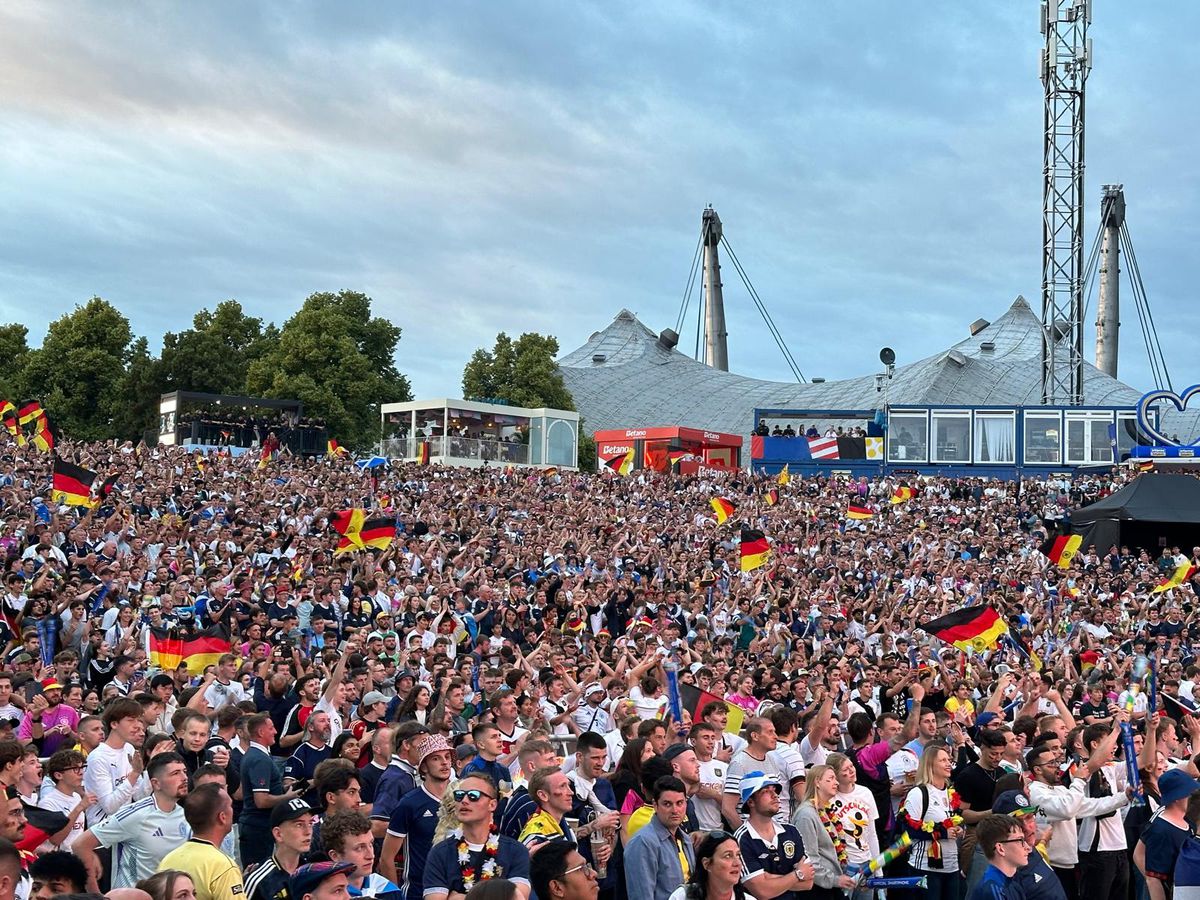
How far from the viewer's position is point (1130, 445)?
53.2m

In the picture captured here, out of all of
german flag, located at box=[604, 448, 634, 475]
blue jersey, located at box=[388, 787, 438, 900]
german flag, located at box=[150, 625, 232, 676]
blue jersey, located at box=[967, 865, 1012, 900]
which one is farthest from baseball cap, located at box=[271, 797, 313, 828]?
german flag, located at box=[604, 448, 634, 475]

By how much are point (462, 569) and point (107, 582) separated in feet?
26.3

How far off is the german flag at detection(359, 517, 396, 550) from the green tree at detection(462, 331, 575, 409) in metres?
49.9

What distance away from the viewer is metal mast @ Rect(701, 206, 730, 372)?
97.3 meters

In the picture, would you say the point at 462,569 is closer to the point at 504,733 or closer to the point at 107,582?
the point at 107,582

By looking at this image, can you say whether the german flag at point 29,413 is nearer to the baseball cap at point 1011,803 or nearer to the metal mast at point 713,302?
the baseball cap at point 1011,803

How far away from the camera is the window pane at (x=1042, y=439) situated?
177 ft

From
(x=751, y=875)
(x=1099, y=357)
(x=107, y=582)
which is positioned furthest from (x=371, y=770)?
(x=1099, y=357)

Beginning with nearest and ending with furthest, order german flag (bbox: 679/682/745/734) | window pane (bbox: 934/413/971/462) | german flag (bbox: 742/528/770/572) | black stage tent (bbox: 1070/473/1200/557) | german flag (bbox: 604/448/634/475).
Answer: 1. german flag (bbox: 679/682/745/734)
2. german flag (bbox: 742/528/770/572)
3. black stage tent (bbox: 1070/473/1200/557)
4. german flag (bbox: 604/448/634/475)
5. window pane (bbox: 934/413/971/462)

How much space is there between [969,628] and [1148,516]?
2230 cm

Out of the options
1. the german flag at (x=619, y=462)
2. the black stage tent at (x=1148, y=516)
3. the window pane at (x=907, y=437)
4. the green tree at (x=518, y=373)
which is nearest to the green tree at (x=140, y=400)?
the green tree at (x=518, y=373)

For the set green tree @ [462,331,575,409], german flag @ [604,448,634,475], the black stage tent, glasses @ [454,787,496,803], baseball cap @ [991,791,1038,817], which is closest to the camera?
glasses @ [454,787,496,803]

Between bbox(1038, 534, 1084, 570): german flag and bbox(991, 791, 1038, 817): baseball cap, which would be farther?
bbox(1038, 534, 1084, 570): german flag

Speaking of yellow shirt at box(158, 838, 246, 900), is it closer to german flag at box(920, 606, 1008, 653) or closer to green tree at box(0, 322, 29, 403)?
german flag at box(920, 606, 1008, 653)
